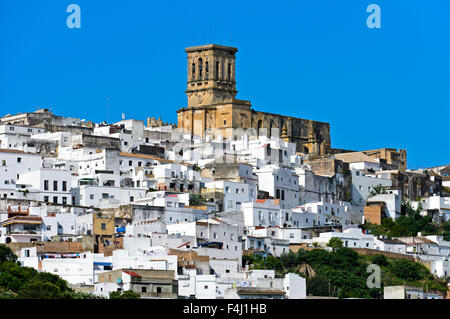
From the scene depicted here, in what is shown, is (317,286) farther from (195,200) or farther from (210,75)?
(210,75)

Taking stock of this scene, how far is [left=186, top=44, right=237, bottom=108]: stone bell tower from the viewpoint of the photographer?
78.5 m

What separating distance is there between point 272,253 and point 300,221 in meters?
6.14

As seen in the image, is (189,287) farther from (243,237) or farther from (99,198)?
(99,198)

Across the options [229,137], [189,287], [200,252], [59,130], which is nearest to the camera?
[189,287]

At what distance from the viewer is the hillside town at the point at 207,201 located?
4428 cm

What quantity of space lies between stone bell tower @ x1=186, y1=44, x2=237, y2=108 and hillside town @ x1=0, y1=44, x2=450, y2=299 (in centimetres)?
9

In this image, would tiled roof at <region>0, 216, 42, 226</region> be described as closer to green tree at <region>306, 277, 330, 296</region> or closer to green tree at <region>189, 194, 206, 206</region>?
green tree at <region>189, 194, 206, 206</region>

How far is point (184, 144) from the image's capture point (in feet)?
232

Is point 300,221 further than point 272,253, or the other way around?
point 300,221

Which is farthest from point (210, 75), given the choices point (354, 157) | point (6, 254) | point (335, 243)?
point (6, 254)

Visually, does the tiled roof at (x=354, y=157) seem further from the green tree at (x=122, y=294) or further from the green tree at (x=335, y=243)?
the green tree at (x=122, y=294)

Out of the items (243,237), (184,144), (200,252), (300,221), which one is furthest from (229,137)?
(200,252)

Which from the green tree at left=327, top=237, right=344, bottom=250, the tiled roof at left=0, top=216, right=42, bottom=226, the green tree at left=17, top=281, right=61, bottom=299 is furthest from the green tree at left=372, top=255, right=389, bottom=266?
the green tree at left=17, top=281, right=61, bottom=299

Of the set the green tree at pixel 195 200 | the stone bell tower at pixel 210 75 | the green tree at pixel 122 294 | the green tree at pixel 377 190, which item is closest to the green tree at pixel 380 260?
the green tree at pixel 195 200
